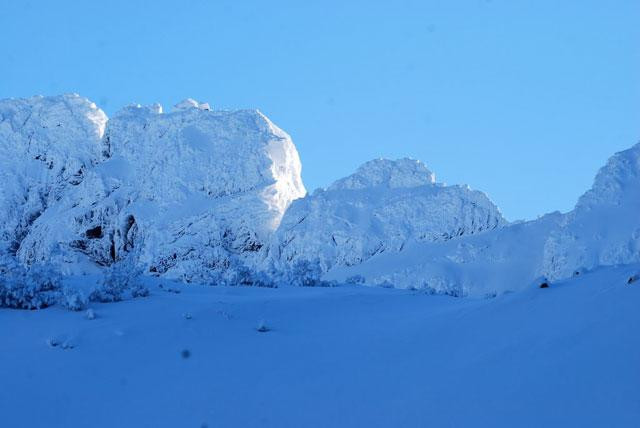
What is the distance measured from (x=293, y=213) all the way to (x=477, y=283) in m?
12.5

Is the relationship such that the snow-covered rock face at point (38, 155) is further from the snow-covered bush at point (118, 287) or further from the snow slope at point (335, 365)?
the snow slope at point (335, 365)

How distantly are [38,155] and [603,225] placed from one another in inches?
1386

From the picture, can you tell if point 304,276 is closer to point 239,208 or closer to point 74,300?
point 74,300

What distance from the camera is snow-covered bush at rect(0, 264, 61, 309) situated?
6.63 metres

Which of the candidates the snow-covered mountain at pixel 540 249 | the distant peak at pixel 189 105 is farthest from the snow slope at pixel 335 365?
the distant peak at pixel 189 105

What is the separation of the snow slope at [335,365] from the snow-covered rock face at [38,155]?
4101cm

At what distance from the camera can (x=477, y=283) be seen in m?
27.9

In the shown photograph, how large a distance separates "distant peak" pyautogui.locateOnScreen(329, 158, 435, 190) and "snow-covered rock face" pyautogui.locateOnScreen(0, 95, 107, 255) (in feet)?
56.6

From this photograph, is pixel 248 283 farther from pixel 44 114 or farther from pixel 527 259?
pixel 44 114

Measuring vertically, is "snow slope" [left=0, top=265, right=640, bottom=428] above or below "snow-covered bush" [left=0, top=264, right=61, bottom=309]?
below

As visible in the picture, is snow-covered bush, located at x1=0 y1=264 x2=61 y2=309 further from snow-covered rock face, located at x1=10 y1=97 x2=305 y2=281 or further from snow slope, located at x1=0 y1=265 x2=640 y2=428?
snow-covered rock face, located at x1=10 y1=97 x2=305 y2=281

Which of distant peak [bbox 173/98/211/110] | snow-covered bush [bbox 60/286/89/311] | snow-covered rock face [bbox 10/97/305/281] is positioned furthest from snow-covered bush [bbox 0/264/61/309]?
distant peak [bbox 173/98/211/110]

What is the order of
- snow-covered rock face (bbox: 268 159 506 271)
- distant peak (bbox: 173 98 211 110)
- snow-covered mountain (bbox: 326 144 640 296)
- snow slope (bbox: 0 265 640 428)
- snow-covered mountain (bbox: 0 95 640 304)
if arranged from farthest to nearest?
distant peak (bbox: 173 98 211 110), snow-covered rock face (bbox: 268 159 506 271), snow-covered mountain (bbox: 0 95 640 304), snow-covered mountain (bbox: 326 144 640 296), snow slope (bbox: 0 265 640 428)

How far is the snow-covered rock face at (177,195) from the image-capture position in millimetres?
37562
